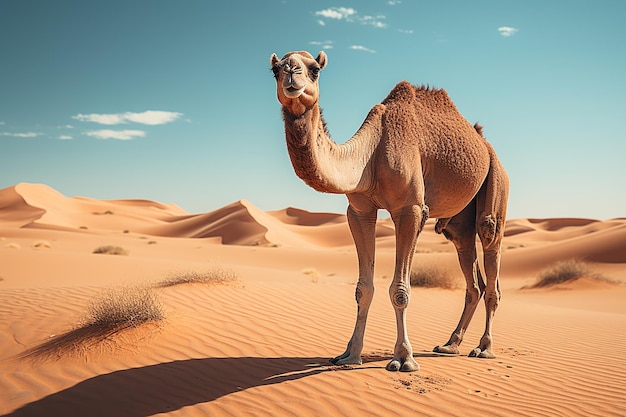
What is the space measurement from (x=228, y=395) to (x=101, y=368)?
196 cm

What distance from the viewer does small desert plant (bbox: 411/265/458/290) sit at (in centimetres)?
1580

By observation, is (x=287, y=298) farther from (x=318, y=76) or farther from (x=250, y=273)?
(x=250, y=273)

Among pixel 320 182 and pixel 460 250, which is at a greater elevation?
pixel 320 182

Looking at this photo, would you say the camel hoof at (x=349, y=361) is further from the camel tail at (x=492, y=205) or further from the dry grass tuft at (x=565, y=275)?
the dry grass tuft at (x=565, y=275)

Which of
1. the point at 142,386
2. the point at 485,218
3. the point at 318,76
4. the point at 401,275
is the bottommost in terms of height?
the point at 142,386

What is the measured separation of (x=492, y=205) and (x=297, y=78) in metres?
4.17

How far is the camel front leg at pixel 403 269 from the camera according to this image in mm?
5699

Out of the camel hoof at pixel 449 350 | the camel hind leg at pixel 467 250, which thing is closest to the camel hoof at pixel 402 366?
the camel hoof at pixel 449 350

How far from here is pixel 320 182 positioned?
4766 millimetres

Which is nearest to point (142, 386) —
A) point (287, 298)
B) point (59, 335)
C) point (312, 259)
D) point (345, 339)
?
point (59, 335)

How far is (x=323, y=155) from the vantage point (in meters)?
4.86

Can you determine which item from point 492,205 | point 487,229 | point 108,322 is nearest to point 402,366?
point 487,229

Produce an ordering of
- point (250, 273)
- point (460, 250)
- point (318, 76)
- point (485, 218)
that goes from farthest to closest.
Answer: point (250, 273) → point (460, 250) → point (485, 218) → point (318, 76)

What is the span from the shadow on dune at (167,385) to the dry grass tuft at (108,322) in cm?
115
